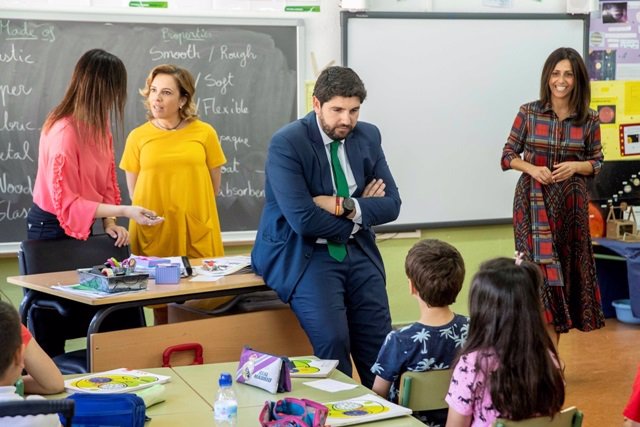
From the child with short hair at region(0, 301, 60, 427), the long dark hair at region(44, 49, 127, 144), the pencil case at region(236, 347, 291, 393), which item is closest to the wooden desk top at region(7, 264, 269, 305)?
the long dark hair at region(44, 49, 127, 144)

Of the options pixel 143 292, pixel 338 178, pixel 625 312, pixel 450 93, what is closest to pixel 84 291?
pixel 143 292

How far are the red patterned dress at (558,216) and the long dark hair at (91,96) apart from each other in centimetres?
210

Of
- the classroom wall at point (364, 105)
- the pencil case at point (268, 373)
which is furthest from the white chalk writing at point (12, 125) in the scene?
the pencil case at point (268, 373)

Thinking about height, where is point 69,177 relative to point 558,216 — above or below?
above

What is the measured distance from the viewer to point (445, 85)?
6.08 m

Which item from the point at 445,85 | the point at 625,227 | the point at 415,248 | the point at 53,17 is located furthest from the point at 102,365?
Result: the point at 625,227

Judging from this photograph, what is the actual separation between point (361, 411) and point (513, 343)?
1.43 feet

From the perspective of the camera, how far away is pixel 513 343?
2496 mm

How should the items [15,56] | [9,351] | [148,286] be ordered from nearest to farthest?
[9,351], [148,286], [15,56]

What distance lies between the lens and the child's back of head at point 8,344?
216 centimetres

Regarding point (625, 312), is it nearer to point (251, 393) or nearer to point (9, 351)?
point (251, 393)

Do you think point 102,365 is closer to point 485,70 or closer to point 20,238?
point 20,238

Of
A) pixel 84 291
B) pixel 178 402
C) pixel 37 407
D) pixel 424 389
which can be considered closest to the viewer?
pixel 37 407

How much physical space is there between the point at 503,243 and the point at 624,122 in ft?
4.09
